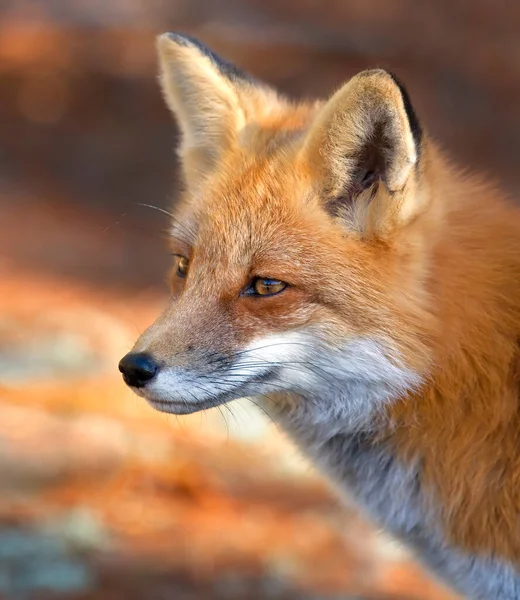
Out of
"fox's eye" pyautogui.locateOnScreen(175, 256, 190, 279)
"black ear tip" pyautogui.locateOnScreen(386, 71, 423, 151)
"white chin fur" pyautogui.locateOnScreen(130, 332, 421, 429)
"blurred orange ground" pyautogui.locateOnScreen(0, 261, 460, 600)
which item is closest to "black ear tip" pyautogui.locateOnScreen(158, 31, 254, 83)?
"fox's eye" pyautogui.locateOnScreen(175, 256, 190, 279)

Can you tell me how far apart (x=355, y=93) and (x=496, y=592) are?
1608 mm

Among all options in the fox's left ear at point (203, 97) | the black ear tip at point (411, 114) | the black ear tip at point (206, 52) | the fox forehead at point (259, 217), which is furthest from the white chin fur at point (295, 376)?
the black ear tip at point (206, 52)

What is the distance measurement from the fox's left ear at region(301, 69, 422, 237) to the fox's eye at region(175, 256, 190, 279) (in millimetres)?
497

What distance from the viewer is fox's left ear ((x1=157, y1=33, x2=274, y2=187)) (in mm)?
2658

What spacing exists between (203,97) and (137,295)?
4.24 m

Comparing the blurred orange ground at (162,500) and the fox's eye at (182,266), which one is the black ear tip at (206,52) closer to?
the fox's eye at (182,266)

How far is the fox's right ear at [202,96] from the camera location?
8.71ft

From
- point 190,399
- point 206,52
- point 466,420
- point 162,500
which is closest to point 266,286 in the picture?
point 190,399

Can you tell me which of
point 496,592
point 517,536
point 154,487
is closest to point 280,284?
point 517,536

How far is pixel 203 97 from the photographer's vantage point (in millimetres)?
2727

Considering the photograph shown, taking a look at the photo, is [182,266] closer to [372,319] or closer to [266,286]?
[266,286]

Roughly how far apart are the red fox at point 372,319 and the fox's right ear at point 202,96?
0.16m

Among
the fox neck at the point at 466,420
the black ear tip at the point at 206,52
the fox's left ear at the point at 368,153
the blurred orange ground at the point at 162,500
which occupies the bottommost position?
the blurred orange ground at the point at 162,500

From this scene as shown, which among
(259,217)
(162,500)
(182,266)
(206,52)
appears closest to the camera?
(259,217)
